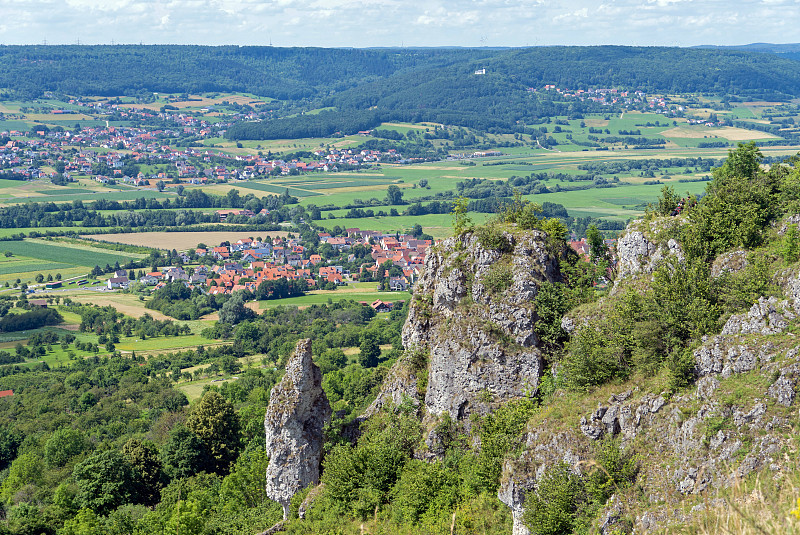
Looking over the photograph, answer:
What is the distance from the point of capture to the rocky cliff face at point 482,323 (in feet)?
115

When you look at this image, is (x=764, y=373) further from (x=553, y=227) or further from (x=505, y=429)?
(x=553, y=227)

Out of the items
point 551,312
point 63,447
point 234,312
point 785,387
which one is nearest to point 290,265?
point 234,312

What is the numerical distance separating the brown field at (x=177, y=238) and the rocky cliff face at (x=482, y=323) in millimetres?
133339

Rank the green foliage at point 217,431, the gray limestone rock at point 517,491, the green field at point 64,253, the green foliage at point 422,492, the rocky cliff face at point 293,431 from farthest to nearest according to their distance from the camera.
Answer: the green field at point 64,253, the green foliage at point 217,431, the rocky cliff face at point 293,431, the green foliage at point 422,492, the gray limestone rock at point 517,491

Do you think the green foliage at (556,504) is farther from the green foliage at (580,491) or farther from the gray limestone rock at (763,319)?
the gray limestone rock at (763,319)

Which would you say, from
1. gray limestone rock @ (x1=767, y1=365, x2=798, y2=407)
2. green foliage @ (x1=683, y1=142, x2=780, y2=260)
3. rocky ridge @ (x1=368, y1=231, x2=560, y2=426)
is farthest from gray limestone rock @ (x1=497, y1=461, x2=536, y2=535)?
green foliage @ (x1=683, y1=142, x2=780, y2=260)

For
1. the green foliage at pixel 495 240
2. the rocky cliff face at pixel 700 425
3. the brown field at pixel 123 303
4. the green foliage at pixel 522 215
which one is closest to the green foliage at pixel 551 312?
the green foliage at pixel 495 240

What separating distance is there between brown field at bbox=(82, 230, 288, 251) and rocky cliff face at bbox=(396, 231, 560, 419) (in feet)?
437

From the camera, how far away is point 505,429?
3297 centimetres

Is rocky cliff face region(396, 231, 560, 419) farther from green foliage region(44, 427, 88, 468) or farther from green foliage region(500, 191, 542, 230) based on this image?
green foliage region(44, 427, 88, 468)

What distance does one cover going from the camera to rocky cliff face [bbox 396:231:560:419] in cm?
3491

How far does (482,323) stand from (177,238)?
149 m

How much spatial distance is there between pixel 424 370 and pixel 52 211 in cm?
17940

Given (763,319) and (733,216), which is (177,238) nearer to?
(733,216)
